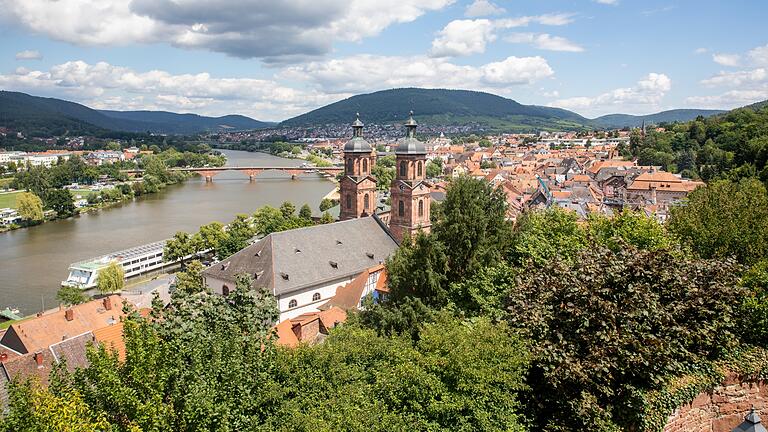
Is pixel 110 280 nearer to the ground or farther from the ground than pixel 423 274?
nearer to the ground

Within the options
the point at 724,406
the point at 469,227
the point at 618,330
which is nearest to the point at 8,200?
the point at 469,227

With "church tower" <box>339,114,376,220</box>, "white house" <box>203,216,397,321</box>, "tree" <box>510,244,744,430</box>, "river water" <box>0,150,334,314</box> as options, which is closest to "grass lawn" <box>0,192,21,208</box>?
"river water" <box>0,150,334,314</box>

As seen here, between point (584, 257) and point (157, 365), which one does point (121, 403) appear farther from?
point (584, 257)

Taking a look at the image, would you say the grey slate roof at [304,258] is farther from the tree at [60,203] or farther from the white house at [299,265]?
the tree at [60,203]

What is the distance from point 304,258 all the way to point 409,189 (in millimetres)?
7834

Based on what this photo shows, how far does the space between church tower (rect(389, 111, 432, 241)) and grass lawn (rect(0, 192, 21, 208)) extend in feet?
178

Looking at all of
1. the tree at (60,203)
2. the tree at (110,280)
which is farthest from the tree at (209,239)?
the tree at (60,203)

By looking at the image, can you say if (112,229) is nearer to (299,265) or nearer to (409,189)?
(409,189)

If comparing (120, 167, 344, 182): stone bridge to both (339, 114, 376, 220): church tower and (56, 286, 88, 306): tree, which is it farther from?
(56, 286, 88, 306): tree

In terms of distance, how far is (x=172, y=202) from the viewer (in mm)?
70438

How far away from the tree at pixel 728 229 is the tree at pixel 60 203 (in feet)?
200

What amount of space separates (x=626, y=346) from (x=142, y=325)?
6.82 meters

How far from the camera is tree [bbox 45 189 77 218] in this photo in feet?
194

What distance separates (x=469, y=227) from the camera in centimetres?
1480
